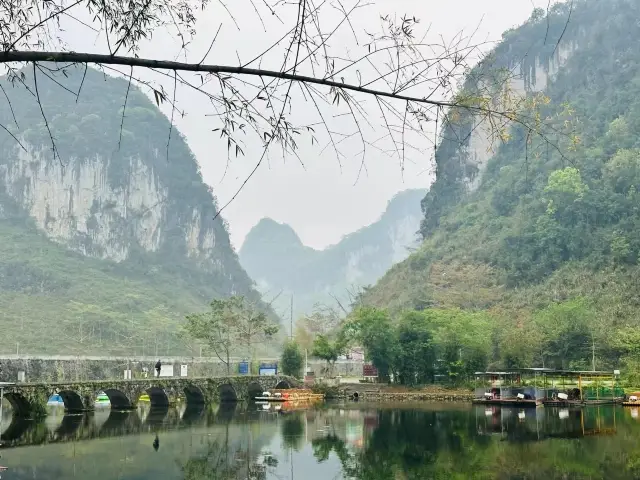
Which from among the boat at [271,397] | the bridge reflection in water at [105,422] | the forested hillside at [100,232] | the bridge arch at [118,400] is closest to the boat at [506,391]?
the boat at [271,397]

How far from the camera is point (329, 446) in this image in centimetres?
1828

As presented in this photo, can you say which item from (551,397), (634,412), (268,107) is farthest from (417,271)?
(268,107)

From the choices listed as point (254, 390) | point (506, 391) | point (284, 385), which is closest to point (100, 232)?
point (284, 385)

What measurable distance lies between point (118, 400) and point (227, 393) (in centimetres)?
748

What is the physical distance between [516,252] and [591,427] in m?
40.0

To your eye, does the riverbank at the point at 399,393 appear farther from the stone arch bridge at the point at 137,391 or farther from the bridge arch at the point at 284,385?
the stone arch bridge at the point at 137,391

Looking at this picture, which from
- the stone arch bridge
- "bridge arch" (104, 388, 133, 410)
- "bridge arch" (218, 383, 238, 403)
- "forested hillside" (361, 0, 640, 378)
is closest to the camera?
the stone arch bridge

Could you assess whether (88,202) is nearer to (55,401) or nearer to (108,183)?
(108,183)

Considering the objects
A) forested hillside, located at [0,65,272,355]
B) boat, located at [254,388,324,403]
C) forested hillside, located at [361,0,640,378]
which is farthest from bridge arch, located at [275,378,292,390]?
forested hillside, located at [0,65,272,355]

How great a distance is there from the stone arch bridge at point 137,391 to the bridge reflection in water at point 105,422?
1.90 ft

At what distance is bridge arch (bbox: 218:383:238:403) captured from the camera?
39.2 metres

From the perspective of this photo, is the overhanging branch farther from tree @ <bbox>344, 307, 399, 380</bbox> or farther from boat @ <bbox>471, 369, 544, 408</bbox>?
tree @ <bbox>344, 307, 399, 380</bbox>

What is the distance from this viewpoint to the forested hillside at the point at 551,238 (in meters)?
40.8

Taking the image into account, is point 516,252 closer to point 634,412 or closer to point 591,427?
point 634,412
